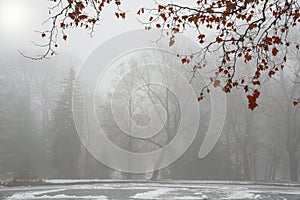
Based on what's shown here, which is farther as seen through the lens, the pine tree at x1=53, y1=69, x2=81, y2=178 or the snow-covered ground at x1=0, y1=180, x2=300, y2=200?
the pine tree at x1=53, y1=69, x2=81, y2=178

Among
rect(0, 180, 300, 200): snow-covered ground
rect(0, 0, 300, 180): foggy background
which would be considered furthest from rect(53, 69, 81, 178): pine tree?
rect(0, 180, 300, 200): snow-covered ground

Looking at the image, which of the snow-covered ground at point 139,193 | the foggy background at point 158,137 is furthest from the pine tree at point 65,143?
the snow-covered ground at point 139,193

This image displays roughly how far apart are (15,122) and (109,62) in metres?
13.8

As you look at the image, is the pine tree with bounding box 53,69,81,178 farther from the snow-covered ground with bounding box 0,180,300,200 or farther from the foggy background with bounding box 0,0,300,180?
the snow-covered ground with bounding box 0,180,300,200

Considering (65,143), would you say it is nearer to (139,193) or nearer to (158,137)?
(158,137)

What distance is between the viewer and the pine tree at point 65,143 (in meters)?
39.0

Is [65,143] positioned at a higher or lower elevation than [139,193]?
higher

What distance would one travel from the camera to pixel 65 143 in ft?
130

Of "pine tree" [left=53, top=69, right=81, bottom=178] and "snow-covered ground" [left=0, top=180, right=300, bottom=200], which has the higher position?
"pine tree" [left=53, top=69, right=81, bottom=178]

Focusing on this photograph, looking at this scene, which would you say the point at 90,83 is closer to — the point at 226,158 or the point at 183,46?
the point at 183,46

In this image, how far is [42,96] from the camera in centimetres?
4997

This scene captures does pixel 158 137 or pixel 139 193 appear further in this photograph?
pixel 158 137

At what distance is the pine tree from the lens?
128 feet

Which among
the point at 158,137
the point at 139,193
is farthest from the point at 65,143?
the point at 139,193
